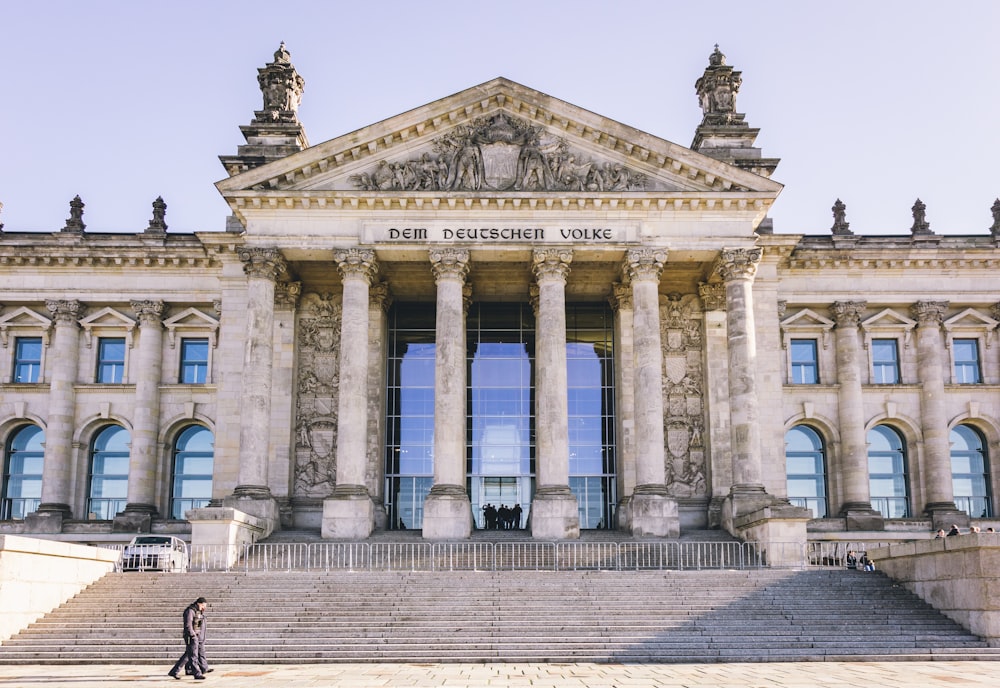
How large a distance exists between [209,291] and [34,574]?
21536 mm

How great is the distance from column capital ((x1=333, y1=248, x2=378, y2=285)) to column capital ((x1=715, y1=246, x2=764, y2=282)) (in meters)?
13.5

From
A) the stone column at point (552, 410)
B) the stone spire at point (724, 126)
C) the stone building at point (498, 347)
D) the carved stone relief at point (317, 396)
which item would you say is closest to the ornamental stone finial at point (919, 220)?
the stone building at point (498, 347)

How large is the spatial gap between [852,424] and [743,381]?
29.0 ft

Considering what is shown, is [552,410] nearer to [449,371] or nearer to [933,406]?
[449,371]

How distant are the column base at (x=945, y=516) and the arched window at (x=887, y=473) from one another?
1.55 meters

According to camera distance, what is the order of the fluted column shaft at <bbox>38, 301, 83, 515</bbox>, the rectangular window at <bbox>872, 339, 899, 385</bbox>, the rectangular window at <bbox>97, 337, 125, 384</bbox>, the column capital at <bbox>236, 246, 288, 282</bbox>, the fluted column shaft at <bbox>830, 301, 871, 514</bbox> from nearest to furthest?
the column capital at <bbox>236, 246, 288, 282</bbox>, the fluted column shaft at <bbox>830, 301, 871, 514</bbox>, the fluted column shaft at <bbox>38, 301, 83, 515</bbox>, the rectangular window at <bbox>97, 337, 125, 384</bbox>, the rectangular window at <bbox>872, 339, 899, 385</bbox>

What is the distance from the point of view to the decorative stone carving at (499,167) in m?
40.1

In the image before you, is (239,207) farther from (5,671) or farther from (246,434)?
(5,671)

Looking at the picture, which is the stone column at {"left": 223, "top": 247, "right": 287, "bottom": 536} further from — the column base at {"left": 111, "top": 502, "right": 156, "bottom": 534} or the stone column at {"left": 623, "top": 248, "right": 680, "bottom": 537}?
the stone column at {"left": 623, "top": 248, "right": 680, "bottom": 537}

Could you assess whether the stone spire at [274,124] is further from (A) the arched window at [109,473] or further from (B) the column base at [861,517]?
(B) the column base at [861,517]

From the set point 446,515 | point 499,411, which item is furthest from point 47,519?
point 499,411

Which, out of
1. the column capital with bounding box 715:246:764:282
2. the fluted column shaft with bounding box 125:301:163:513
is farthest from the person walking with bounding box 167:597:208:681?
the column capital with bounding box 715:246:764:282

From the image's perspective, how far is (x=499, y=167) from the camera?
132 feet

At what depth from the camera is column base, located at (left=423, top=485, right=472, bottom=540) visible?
121 ft
